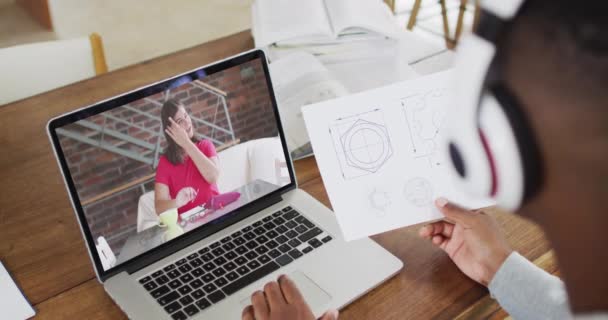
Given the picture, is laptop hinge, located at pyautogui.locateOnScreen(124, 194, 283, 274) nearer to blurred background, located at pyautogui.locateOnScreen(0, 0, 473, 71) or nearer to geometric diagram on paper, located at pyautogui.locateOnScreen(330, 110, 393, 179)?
geometric diagram on paper, located at pyautogui.locateOnScreen(330, 110, 393, 179)

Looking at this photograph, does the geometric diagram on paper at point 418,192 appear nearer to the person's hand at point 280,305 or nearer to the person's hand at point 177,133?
the person's hand at point 280,305

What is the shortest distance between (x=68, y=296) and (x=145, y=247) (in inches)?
5.3

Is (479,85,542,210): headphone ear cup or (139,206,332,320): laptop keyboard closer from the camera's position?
(479,85,542,210): headphone ear cup

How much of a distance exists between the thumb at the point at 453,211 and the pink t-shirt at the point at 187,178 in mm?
351

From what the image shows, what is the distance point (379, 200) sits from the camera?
0.92 meters

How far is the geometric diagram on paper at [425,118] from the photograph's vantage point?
934 mm

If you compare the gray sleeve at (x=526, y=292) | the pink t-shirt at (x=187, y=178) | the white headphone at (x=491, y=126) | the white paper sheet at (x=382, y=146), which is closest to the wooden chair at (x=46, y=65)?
the pink t-shirt at (x=187, y=178)

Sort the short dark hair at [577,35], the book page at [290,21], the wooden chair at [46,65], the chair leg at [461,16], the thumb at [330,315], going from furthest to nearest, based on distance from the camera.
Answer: the chair leg at [461,16]
the wooden chair at [46,65]
the book page at [290,21]
the thumb at [330,315]
the short dark hair at [577,35]

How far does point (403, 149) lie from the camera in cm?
94

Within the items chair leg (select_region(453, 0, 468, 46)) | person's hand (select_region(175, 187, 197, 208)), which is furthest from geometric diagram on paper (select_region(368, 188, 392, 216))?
chair leg (select_region(453, 0, 468, 46))

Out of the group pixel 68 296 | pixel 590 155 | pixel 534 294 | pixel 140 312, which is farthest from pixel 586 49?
pixel 68 296

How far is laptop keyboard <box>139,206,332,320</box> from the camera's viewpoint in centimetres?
87

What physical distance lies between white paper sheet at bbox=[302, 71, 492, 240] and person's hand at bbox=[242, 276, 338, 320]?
0.15 metres

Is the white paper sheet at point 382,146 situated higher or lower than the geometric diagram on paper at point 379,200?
higher
